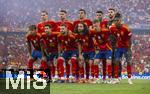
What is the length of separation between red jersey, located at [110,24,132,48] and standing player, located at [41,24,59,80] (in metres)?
1.45

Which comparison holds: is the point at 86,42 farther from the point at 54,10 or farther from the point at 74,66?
the point at 54,10

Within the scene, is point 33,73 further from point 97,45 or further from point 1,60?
point 1,60

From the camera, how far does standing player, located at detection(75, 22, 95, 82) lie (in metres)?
11.7

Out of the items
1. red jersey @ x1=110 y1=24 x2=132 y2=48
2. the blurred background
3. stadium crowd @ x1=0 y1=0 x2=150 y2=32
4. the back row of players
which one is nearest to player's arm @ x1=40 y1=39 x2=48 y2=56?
the back row of players

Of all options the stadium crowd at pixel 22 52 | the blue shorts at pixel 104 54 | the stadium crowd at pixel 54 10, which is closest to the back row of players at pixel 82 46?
the blue shorts at pixel 104 54

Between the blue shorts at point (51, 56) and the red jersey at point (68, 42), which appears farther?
the blue shorts at point (51, 56)

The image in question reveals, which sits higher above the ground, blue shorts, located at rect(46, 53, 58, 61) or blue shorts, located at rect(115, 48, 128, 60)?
blue shorts, located at rect(115, 48, 128, 60)

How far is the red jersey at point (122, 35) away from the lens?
11500mm

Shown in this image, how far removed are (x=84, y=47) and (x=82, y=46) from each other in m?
0.07

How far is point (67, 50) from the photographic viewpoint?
39.5 feet

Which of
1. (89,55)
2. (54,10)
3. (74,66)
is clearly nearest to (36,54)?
(74,66)

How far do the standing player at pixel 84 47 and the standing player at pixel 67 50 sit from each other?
0.16 m

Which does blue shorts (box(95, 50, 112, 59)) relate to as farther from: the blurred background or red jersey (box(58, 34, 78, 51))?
the blurred background

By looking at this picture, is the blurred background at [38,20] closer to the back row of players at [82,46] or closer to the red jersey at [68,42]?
the back row of players at [82,46]
